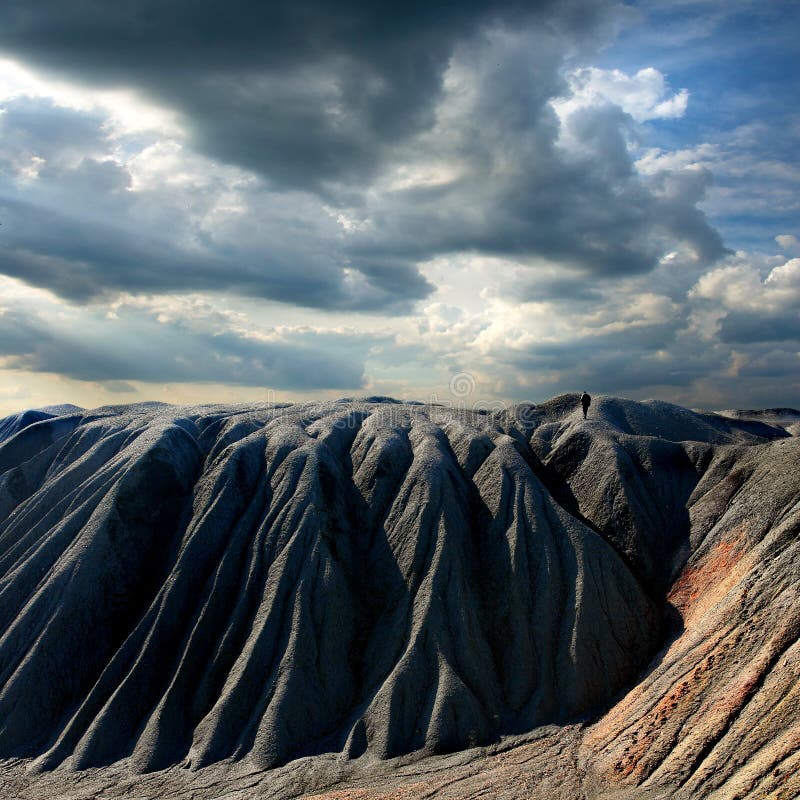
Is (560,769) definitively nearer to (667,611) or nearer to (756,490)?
(667,611)

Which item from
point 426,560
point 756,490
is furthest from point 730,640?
point 426,560

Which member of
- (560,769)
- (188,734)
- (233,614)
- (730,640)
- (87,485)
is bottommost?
(188,734)

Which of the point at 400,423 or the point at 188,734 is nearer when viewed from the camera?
the point at 188,734

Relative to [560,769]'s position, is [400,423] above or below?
above

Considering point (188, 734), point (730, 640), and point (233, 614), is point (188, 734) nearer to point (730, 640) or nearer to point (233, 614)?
point (233, 614)

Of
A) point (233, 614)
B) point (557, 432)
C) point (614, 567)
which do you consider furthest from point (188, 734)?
point (557, 432)

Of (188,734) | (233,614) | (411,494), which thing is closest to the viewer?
(188,734)

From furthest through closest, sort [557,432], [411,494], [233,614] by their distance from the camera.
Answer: [557,432]
[411,494]
[233,614]
